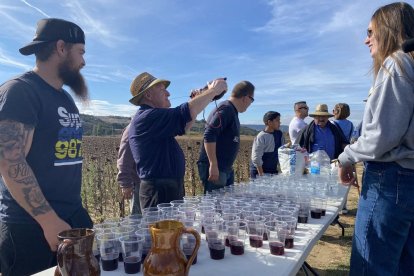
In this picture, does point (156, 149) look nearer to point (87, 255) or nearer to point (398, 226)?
point (87, 255)

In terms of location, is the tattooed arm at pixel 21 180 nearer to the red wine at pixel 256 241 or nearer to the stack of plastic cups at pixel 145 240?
the stack of plastic cups at pixel 145 240

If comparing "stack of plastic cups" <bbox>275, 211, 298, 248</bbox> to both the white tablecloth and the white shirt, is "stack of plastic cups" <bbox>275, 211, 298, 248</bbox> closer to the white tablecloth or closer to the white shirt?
the white tablecloth

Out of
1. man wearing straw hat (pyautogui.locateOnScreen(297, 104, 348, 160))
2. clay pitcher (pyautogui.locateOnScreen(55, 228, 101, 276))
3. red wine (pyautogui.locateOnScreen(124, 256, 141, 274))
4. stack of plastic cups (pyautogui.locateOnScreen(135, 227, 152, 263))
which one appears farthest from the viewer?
man wearing straw hat (pyautogui.locateOnScreen(297, 104, 348, 160))

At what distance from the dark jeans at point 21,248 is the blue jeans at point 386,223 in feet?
6.31

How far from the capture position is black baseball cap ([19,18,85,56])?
83.3 inches

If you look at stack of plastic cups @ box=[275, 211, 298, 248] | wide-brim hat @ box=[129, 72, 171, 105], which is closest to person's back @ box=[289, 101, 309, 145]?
wide-brim hat @ box=[129, 72, 171, 105]

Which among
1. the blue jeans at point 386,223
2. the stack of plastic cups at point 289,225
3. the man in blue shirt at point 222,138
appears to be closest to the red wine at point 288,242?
the stack of plastic cups at point 289,225

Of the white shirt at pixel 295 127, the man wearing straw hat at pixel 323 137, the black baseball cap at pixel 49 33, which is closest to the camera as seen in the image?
the black baseball cap at pixel 49 33

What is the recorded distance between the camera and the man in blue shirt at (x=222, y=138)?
3.87 meters

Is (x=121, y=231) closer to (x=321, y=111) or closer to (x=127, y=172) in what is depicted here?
(x=127, y=172)

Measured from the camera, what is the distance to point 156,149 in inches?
110

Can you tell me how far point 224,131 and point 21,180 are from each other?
2.64 meters

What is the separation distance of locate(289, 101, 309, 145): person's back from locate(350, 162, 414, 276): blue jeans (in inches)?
180

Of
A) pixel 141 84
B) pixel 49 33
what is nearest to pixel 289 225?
pixel 49 33
